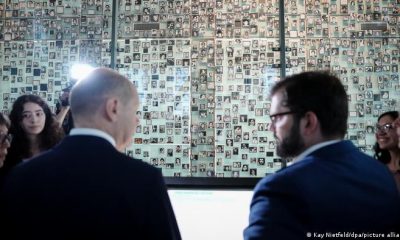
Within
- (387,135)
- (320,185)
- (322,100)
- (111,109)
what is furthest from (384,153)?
(111,109)

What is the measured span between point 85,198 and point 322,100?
25.8 inches

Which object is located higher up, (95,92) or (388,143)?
(95,92)

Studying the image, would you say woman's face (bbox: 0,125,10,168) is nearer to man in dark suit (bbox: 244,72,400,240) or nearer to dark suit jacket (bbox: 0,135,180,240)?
dark suit jacket (bbox: 0,135,180,240)

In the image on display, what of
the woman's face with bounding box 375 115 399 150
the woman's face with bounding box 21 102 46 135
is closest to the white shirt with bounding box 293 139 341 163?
the woman's face with bounding box 375 115 399 150

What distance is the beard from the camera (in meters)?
1.14

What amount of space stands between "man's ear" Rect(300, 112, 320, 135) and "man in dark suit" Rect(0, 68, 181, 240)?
43 cm

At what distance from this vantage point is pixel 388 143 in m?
2.43

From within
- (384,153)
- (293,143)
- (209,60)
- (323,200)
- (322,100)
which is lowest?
(384,153)

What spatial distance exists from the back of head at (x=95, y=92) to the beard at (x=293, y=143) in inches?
16.9

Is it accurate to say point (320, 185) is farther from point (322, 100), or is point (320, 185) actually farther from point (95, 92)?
point (95, 92)

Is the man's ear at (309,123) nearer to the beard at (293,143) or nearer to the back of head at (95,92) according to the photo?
the beard at (293,143)

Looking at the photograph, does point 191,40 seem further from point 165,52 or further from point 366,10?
point 366,10

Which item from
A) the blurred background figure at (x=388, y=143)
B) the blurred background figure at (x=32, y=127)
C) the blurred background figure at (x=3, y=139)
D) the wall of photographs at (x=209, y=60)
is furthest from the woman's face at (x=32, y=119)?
the blurred background figure at (x=388, y=143)

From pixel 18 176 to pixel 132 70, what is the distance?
8.32 feet
